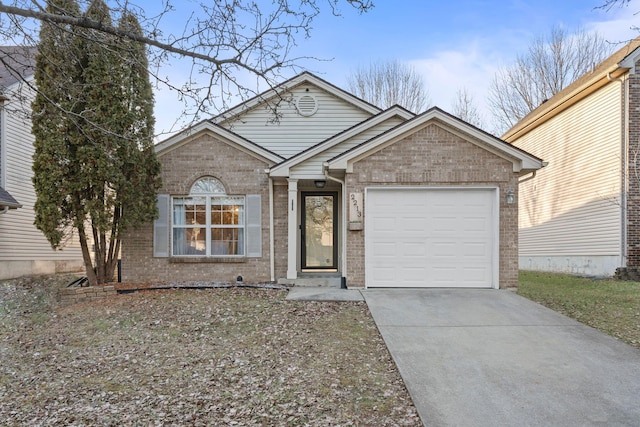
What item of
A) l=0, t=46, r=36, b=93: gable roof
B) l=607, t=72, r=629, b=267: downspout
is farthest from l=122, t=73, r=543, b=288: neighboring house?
l=607, t=72, r=629, b=267: downspout

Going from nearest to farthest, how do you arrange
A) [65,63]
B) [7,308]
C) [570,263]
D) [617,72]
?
[65,63] → [7,308] → [617,72] → [570,263]

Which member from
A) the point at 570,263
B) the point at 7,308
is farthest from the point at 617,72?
the point at 7,308

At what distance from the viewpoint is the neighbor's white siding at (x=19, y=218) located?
42.6 feet

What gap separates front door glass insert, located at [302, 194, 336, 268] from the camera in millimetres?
11336

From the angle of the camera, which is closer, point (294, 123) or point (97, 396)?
point (97, 396)

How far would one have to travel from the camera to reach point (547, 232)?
52.2ft

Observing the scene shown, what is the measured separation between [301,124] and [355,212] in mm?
4482

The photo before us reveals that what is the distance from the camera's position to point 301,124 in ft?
40.7

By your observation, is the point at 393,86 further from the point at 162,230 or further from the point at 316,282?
the point at 162,230

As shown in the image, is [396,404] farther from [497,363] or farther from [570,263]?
[570,263]

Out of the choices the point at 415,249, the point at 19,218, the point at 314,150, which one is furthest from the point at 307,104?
the point at 19,218

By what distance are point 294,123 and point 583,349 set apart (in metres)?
9.18

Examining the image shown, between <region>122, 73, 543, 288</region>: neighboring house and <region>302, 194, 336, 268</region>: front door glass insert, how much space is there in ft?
0.09

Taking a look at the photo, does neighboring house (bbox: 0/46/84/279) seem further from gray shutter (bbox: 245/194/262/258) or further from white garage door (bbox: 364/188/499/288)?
white garage door (bbox: 364/188/499/288)
